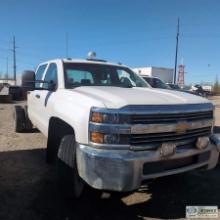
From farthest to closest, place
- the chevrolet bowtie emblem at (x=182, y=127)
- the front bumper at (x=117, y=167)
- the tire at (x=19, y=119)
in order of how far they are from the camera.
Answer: the tire at (x=19, y=119), the chevrolet bowtie emblem at (x=182, y=127), the front bumper at (x=117, y=167)

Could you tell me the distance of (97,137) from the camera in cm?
294

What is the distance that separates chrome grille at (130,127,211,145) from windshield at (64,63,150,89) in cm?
163

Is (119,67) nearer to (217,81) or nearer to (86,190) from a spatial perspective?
(86,190)

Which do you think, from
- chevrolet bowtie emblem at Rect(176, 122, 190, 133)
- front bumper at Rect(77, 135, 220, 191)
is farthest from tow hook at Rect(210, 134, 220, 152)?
front bumper at Rect(77, 135, 220, 191)

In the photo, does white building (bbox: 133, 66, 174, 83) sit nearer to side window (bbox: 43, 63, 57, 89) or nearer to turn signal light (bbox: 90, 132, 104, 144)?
side window (bbox: 43, 63, 57, 89)

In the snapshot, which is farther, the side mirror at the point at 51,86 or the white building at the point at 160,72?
the white building at the point at 160,72

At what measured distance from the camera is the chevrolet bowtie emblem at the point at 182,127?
10.6 feet

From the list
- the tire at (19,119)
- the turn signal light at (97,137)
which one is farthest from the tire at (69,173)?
the tire at (19,119)

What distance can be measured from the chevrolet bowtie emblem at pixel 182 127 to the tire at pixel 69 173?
1231 mm

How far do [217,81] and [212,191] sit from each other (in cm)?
5947

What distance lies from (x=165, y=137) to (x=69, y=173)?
1.22 metres

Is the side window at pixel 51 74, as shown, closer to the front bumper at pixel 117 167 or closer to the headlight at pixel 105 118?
the headlight at pixel 105 118

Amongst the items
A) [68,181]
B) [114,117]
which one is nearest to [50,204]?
[68,181]

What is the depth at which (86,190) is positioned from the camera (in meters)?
4.07
